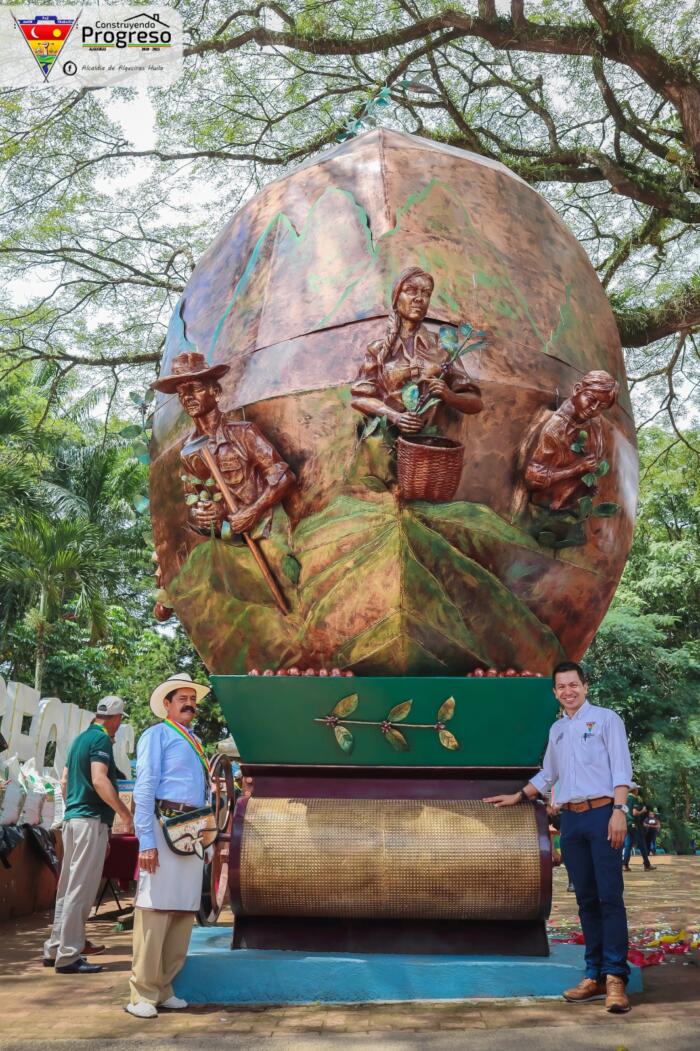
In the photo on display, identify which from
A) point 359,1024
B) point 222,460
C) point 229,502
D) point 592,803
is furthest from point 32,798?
point 592,803

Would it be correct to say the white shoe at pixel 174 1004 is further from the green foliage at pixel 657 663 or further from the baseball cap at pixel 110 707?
the green foliage at pixel 657 663

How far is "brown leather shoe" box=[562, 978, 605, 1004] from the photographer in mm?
4938

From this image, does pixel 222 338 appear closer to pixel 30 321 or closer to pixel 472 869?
pixel 472 869

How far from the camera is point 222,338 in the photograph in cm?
591

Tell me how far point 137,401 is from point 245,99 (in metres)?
7.71

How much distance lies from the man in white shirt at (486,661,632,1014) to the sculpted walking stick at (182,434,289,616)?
1522 mm

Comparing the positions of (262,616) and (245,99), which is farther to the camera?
(245,99)

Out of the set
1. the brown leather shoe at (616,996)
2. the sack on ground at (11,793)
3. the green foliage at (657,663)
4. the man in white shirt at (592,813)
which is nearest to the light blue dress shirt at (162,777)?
the man in white shirt at (592,813)

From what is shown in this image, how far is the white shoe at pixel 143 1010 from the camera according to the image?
4902 mm

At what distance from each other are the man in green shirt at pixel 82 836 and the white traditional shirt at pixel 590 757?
9.93 ft

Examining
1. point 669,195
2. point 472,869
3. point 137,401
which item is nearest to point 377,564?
point 472,869

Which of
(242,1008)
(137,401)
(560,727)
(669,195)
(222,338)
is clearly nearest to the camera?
(242,1008)

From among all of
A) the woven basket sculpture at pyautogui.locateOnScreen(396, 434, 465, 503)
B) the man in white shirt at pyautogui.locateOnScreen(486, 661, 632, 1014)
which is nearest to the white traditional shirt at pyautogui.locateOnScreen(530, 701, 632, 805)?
the man in white shirt at pyautogui.locateOnScreen(486, 661, 632, 1014)

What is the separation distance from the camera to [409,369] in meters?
5.14
